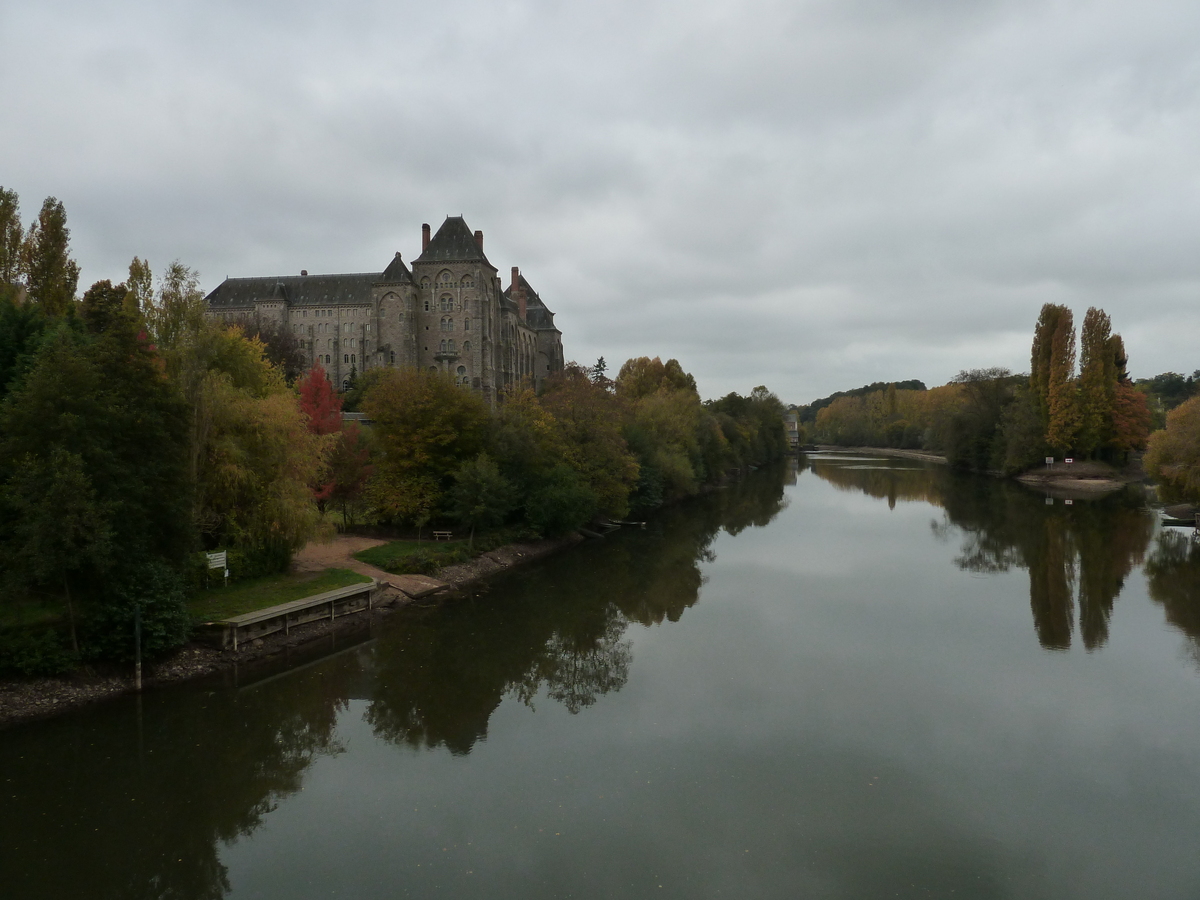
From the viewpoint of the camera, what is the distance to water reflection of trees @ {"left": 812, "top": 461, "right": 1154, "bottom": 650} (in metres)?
20.5

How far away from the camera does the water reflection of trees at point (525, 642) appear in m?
14.4

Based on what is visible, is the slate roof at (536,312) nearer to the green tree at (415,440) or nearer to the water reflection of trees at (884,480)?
the water reflection of trees at (884,480)

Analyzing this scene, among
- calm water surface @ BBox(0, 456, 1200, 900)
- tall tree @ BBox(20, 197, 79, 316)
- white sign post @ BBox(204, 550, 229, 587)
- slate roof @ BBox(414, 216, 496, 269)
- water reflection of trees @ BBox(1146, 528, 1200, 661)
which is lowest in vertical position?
calm water surface @ BBox(0, 456, 1200, 900)

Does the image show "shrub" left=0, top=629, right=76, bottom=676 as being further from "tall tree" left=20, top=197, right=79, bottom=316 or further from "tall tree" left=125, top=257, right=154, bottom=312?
"tall tree" left=20, top=197, right=79, bottom=316

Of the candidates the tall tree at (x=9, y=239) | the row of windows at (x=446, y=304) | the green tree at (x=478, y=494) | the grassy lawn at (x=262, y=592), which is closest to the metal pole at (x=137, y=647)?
the grassy lawn at (x=262, y=592)

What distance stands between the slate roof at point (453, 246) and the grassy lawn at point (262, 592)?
47466mm

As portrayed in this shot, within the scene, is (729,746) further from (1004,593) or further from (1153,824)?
(1004,593)

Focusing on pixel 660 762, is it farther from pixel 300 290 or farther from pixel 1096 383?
pixel 300 290

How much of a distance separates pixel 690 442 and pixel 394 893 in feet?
151

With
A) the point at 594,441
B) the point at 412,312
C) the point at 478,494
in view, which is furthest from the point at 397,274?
the point at 478,494

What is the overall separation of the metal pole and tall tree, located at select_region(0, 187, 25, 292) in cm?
1618

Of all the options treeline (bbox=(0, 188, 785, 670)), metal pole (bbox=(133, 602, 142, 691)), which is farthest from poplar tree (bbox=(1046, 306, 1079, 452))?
metal pole (bbox=(133, 602, 142, 691))

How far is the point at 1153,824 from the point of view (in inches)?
384

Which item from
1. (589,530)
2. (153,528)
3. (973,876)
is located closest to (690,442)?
(589,530)
